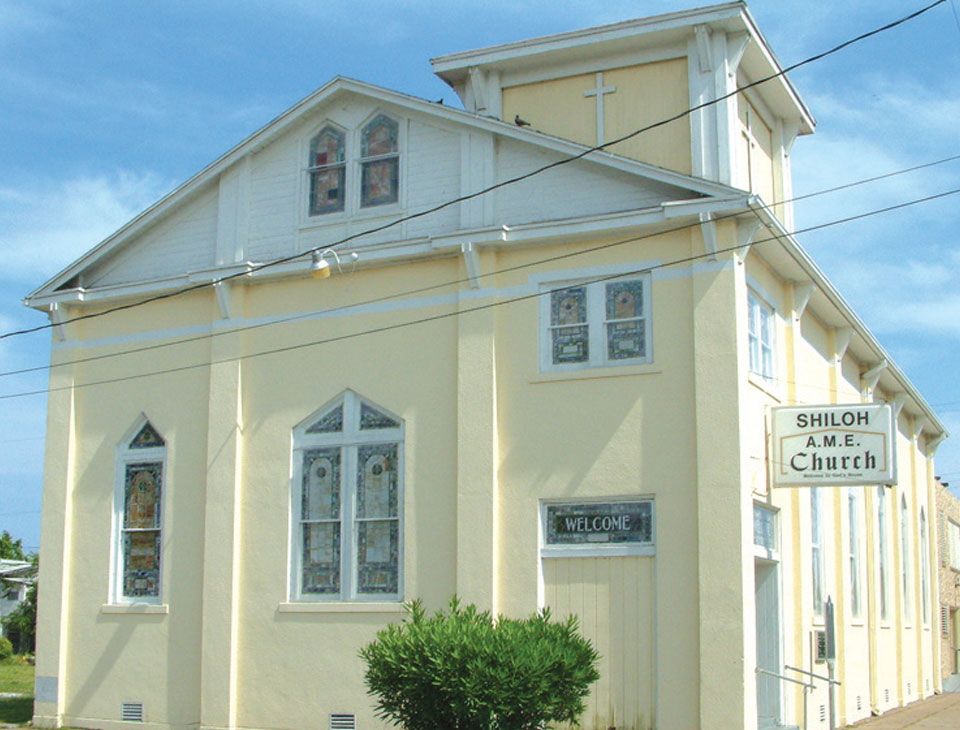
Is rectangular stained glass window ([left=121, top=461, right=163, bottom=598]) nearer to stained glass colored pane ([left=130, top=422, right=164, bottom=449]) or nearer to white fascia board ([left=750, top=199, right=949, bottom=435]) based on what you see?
stained glass colored pane ([left=130, top=422, right=164, bottom=449])

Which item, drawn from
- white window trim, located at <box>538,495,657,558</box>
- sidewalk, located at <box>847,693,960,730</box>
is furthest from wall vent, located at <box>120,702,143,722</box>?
sidewalk, located at <box>847,693,960,730</box>

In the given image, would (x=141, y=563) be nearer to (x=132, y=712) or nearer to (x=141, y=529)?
(x=141, y=529)

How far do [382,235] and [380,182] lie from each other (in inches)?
33.1

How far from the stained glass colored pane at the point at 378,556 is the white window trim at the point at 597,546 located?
6.81ft

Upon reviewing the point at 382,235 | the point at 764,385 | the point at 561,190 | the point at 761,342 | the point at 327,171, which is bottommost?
the point at 764,385

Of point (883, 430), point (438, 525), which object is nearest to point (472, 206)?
point (438, 525)

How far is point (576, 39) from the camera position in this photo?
17844mm

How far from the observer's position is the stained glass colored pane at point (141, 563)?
18.5 m

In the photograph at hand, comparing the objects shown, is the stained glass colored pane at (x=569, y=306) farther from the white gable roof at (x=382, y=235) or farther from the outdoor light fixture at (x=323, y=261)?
the outdoor light fixture at (x=323, y=261)

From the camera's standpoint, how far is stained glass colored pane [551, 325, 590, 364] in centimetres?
1611

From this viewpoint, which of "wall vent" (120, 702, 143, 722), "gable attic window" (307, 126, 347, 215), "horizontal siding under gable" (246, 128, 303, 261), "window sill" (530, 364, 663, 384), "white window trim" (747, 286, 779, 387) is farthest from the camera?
"horizontal siding under gable" (246, 128, 303, 261)

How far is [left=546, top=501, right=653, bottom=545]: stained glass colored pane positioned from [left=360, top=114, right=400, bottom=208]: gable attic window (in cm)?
508

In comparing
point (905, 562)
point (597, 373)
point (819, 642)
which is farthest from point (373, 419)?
point (905, 562)

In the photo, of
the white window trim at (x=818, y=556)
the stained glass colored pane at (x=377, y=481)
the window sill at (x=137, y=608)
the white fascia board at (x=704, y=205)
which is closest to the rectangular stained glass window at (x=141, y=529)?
the window sill at (x=137, y=608)
